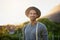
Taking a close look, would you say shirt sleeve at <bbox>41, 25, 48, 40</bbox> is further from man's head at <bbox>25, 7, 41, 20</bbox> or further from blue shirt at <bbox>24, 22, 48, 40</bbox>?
man's head at <bbox>25, 7, 41, 20</bbox>

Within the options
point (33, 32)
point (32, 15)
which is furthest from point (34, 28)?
point (32, 15)

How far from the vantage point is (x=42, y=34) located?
6.04 ft

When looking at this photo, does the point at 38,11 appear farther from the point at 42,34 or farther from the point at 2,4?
the point at 2,4

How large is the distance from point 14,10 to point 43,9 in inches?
14.0

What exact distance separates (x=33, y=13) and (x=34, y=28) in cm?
18

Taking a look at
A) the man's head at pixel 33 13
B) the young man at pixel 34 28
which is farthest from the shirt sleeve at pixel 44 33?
the man's head at pixel 33 13

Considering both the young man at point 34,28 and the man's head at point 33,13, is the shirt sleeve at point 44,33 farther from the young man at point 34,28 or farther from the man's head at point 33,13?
the man's head at point 33,13

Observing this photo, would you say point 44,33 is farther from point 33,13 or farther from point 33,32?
point 33,13

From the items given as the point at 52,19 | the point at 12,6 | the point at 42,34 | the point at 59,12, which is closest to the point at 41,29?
the point at 42,34

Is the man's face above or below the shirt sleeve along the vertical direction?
above

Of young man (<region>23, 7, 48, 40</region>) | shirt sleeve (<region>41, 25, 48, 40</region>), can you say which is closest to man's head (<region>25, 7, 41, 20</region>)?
young man (<region>23, 7, 48, 40</region>)

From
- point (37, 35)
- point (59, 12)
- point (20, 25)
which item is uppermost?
point (59, 12)

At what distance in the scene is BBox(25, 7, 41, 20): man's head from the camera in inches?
73.4

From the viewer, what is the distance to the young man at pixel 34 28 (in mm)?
1840
